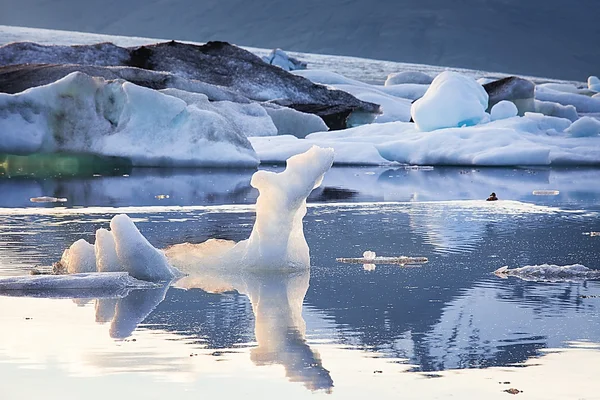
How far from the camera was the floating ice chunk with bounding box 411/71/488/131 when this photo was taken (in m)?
20.0

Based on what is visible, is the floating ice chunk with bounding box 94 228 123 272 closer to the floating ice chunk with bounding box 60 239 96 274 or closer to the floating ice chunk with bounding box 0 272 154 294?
the floating ice chunk with bounding box 60 239 96 274

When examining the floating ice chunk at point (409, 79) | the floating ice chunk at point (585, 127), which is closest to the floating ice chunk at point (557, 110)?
the floating ice chunk at point (585, 127)

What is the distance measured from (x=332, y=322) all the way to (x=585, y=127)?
16411mm

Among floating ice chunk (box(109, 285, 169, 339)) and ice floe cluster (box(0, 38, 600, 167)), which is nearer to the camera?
floating ice chunk (box(109, 285, 169, 339))

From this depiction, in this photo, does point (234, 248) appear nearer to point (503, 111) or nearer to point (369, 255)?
point (369, 255)

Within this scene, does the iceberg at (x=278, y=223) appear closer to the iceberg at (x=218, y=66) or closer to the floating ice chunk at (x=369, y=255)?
the floating ice chunk at (x=369, y=255)

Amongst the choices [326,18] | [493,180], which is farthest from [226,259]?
[326,18]

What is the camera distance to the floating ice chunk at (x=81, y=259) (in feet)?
18.6

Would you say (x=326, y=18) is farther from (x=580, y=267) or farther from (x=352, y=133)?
(x=580, y=267)

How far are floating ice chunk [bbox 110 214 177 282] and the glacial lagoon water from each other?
0.70 ft

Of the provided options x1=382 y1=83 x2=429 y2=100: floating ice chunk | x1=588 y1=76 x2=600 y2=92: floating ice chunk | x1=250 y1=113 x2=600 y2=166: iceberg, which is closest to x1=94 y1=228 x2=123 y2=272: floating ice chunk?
x1=250 y1=113 x2=600 y2=166: iceberg

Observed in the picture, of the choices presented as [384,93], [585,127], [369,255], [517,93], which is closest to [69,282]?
[369,255]

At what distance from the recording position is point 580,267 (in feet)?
19.7

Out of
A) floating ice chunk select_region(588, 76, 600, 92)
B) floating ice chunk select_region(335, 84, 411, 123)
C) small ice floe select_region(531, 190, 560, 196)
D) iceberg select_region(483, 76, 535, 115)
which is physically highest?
floating ice chunk select_region(588, 76, 600, 92)
